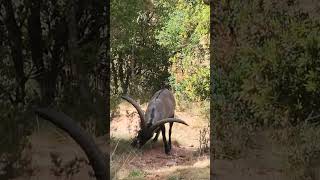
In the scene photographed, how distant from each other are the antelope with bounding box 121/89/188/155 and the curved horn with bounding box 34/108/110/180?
73cm

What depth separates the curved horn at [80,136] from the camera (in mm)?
2215

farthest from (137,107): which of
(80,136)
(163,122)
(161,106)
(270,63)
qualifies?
(270,63)

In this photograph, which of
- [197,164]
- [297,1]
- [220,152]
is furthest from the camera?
[197,164]

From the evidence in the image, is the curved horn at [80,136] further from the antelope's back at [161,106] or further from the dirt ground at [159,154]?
the antelope's back at [161,106]

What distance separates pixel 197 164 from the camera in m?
2.90

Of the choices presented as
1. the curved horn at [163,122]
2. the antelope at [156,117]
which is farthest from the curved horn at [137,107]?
the curved horn at [163,122]

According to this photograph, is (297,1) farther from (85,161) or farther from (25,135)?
(25,135)

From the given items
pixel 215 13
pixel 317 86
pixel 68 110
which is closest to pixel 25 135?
pixel 68 110

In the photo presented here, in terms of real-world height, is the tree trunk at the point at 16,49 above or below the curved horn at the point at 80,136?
above

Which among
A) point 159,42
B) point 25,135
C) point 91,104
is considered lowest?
point 25,135

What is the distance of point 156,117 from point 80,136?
1.58 meters

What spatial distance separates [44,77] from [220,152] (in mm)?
1039

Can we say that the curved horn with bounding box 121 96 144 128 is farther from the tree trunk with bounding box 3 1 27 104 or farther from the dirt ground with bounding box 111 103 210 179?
the tree trunk with bounding box 3 1 27 104

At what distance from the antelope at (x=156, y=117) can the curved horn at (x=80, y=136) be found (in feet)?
2.41
